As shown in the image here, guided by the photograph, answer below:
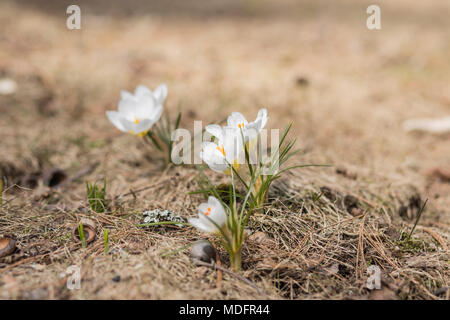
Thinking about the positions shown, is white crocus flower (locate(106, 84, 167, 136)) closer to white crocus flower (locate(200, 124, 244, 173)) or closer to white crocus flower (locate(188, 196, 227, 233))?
white crocus flower (locate(200, 124, 244, 173))

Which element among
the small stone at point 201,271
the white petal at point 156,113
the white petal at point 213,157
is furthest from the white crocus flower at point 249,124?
the small stone at point 201,271

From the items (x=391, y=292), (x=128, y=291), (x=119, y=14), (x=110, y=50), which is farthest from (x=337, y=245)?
(x=119, y=14)

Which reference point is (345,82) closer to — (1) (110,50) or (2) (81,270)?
(1) (110,50)

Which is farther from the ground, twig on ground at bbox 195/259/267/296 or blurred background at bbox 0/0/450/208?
blurred background at bbox 0/0/450/208

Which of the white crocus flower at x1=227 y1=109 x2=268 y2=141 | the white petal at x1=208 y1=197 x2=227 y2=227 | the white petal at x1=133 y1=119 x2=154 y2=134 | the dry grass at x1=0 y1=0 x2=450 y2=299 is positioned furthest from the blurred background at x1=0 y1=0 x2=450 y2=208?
the white petal at x1=208 y1=197 x2=227 y2=227

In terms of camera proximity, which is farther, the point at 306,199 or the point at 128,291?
the point at 306,199
